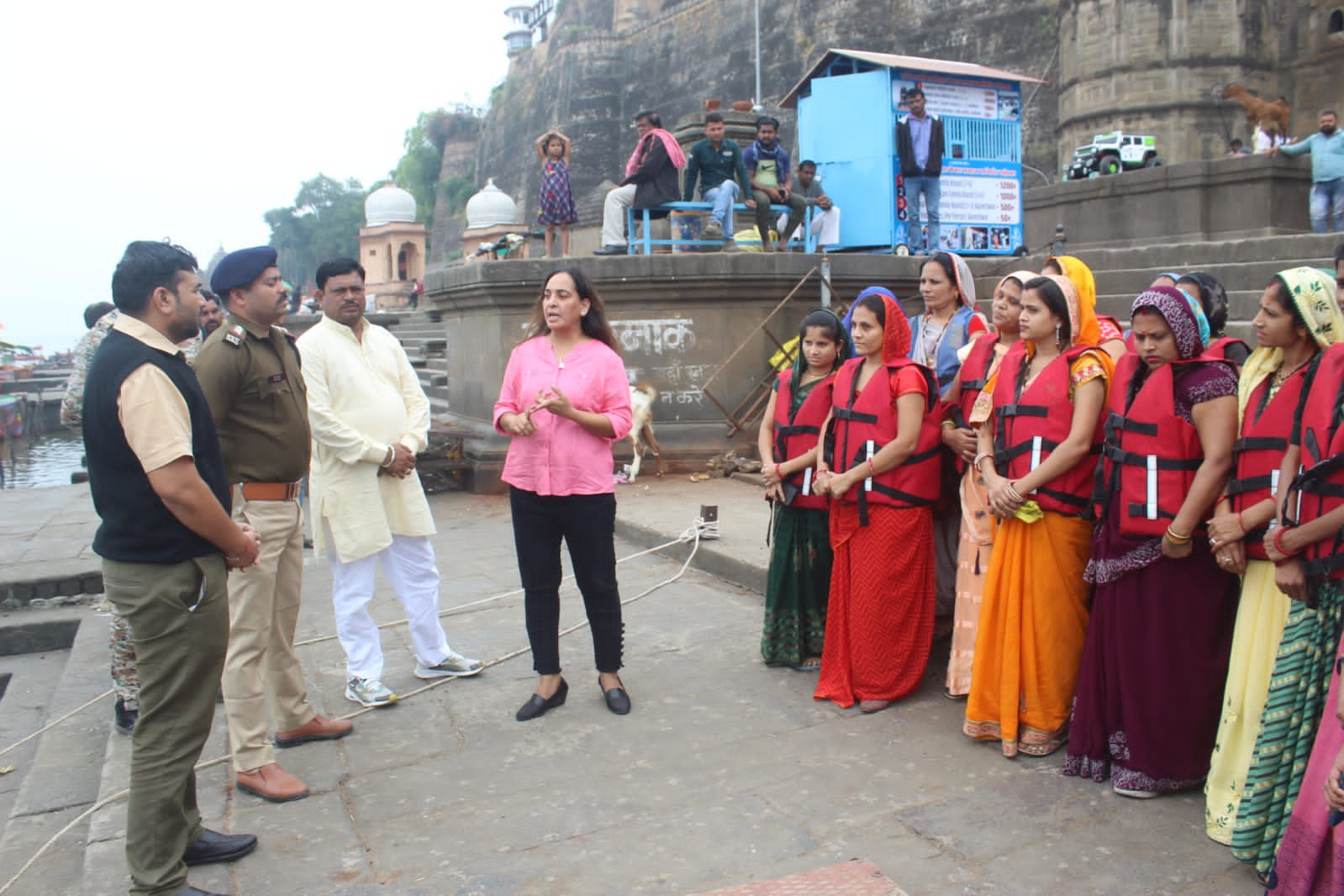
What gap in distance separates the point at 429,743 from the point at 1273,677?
9.12 ft

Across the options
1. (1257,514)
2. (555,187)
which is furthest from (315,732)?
(555,187)

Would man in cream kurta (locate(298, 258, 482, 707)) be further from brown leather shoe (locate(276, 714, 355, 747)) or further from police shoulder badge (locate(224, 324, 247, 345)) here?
police shoulder badge (locate(224, 324, 247, 345))

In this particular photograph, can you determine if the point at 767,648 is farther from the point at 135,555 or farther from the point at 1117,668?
→ the point at 135,555

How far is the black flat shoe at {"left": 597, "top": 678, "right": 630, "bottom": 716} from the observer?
4086 millimetres

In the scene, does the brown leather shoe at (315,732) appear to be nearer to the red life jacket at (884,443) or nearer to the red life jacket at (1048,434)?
the red life jacket at (884,443)

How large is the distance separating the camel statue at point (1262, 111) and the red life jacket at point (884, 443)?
20966mm

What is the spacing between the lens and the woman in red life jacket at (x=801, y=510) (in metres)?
4.45

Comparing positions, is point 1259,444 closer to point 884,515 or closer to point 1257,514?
point 1257,514

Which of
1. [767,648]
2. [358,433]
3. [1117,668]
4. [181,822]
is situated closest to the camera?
[181,822]

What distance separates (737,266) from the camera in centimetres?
904

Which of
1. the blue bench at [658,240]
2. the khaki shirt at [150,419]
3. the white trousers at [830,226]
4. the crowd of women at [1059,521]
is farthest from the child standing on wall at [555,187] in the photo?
the khaki shirt at [150,419]

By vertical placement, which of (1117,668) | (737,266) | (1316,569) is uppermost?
(737,266)

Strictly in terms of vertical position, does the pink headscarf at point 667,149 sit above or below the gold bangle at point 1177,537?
above

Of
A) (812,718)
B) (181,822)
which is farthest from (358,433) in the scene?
(812,718)
